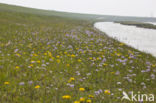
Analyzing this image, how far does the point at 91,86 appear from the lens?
555 centimetres

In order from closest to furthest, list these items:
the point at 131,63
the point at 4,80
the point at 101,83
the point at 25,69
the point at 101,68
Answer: the point at 4,80, the point at 101,83, the point at 25,69, the point at 101,68, the point at 131,63

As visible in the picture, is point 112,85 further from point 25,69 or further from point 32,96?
point 25,69

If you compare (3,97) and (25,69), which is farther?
(25,69)

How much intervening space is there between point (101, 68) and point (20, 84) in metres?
3.44

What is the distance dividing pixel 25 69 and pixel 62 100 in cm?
278

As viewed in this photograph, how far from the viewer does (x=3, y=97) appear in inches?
173

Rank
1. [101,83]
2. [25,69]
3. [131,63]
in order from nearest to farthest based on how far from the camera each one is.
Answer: [101,83] → [25,69] → [131,63]

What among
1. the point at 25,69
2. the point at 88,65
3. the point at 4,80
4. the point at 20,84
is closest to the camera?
the point at 20,84

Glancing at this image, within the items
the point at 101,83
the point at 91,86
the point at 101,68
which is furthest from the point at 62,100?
the point at 101,68

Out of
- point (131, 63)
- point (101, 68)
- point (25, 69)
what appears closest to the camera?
point (25, 69)

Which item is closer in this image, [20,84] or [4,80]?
[20,84]

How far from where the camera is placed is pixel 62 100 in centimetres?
434

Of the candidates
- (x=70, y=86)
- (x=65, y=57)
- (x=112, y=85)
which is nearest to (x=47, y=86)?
(x=70, y=86)

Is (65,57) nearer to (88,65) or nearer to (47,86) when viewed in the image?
(88,65)
